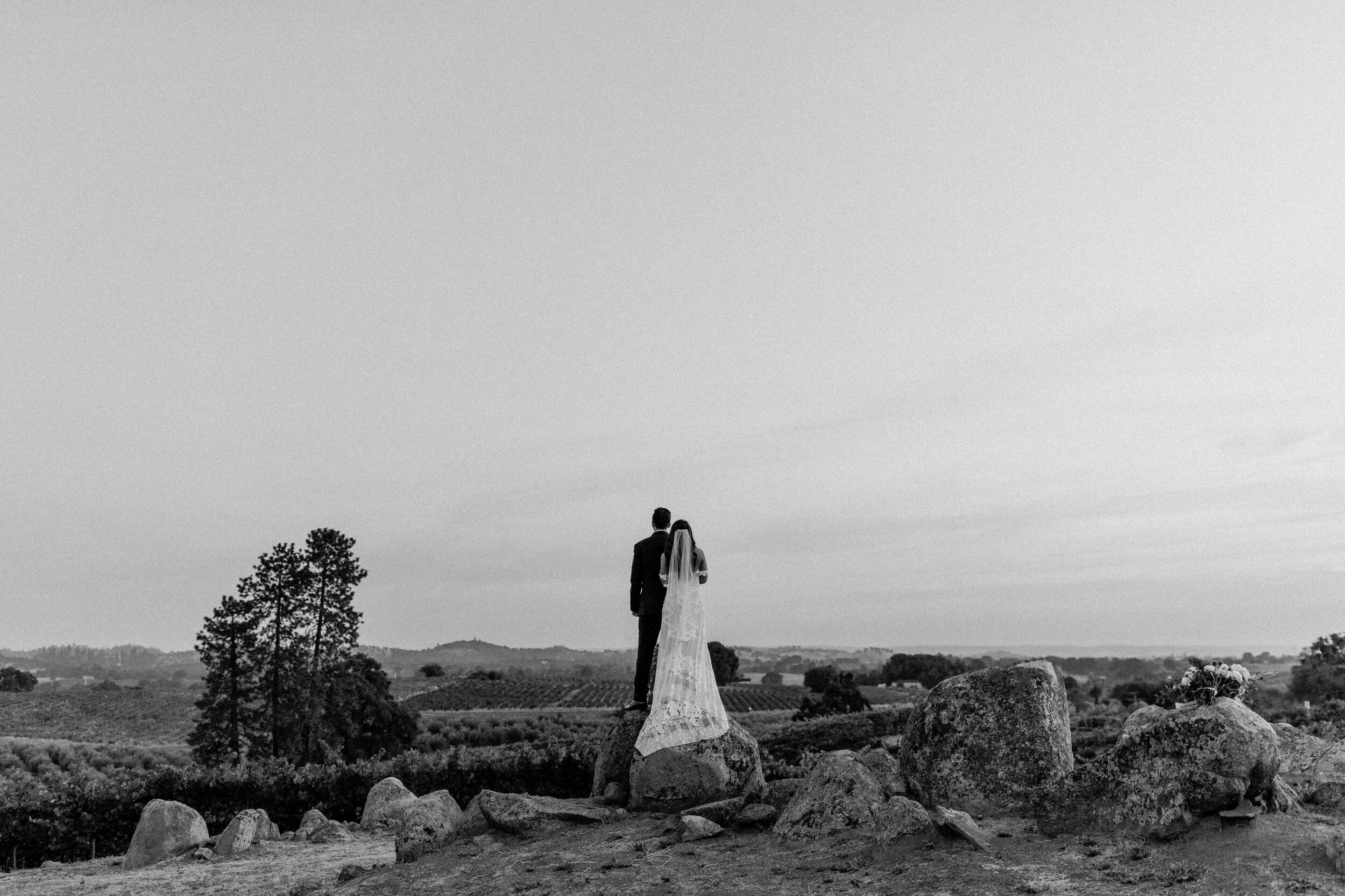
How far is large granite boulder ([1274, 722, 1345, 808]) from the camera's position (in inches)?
370

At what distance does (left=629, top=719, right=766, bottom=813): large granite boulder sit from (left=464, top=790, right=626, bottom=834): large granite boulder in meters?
0.48

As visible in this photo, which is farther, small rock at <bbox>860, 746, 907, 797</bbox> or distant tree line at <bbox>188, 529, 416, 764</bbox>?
distant tree line at <bbox>188, 529, 416, 764</bbox>

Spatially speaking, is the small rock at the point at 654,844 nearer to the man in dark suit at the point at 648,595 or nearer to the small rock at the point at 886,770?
the small rock at the point at 886,770

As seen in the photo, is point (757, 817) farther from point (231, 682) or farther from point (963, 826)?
point (231, 682)

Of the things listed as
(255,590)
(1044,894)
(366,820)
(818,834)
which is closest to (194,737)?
(255,590)

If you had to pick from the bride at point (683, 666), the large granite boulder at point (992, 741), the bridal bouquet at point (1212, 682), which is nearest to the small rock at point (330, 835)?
the bride at point (683, 666)

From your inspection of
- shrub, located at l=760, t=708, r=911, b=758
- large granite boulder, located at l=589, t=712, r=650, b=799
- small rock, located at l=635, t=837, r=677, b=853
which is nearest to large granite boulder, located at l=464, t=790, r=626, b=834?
large granite boulder, located at l=589, t=712, r=650, b=799

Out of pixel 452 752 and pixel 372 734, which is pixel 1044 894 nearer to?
pixel 452 752

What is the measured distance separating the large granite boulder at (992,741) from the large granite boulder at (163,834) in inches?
529

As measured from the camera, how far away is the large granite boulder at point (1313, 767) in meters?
9.40

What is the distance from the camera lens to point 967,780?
34.0 feet

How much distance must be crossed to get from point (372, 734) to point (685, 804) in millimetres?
34870

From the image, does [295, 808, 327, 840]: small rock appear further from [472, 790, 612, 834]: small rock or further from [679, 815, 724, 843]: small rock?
[679, 815, 724, 843]: small rock

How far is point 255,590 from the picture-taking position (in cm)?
4256
